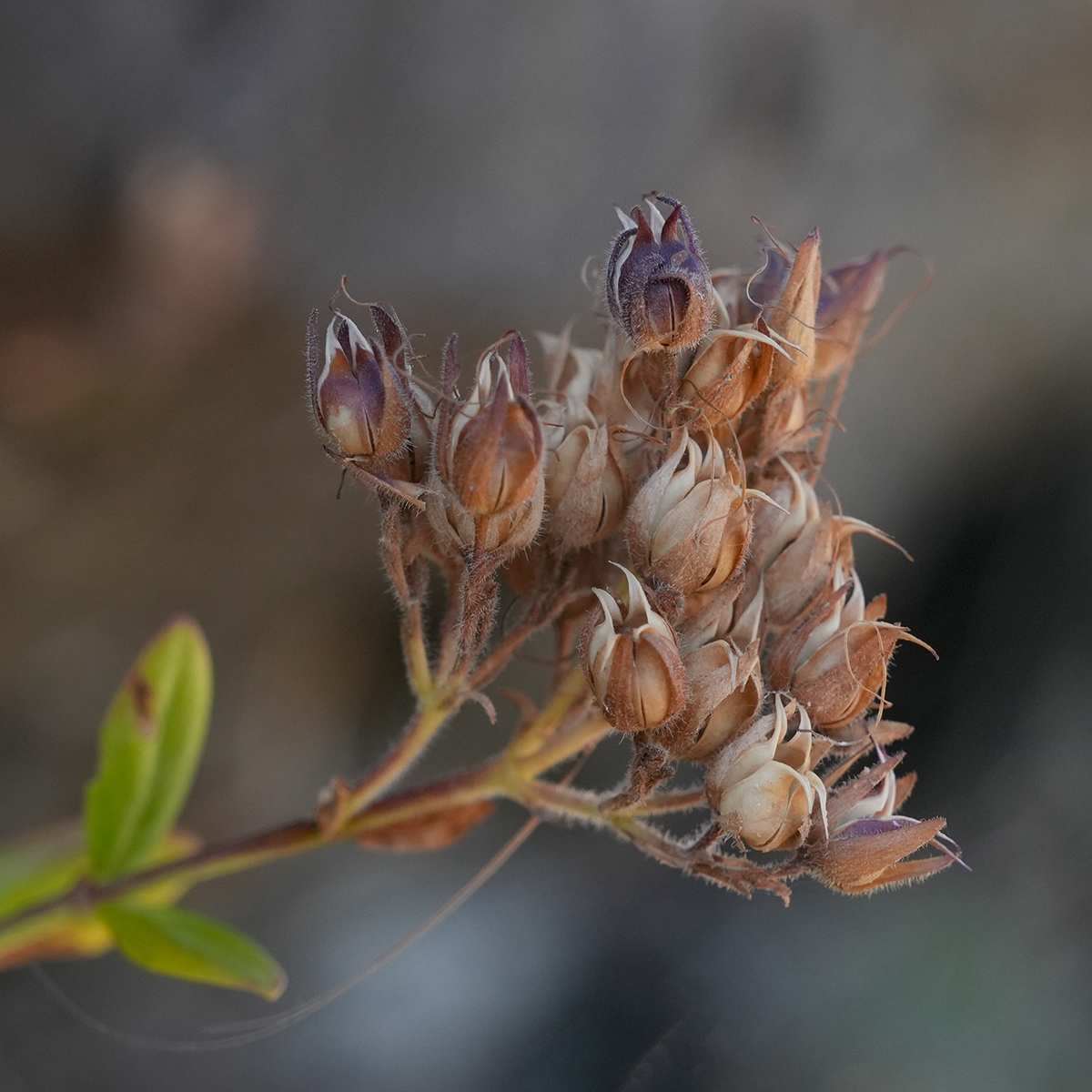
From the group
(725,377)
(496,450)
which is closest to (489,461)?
(496,450)

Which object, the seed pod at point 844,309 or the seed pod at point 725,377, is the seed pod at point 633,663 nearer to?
the seed pod at point 725,377

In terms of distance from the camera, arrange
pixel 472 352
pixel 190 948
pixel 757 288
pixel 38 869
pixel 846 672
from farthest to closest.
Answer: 1. pixel 472 352
2. pixel 38 869
3. pixel 190 948
4. pixel 757 288
5. pixel 846 672

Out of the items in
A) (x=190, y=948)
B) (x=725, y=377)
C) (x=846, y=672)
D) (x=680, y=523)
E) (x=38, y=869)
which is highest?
(x=725, y=377)

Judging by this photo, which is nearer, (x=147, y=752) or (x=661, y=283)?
(x=661, y=283)

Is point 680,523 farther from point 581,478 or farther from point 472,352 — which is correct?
point 472,352

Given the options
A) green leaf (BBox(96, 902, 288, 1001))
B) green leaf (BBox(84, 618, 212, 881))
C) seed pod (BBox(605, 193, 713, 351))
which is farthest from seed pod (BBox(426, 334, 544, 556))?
green leaf (BBox(84, 618, 212, 881))

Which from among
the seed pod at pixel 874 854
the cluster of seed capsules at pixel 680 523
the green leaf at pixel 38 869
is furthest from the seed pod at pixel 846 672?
the green leaf at pixel 38 869
